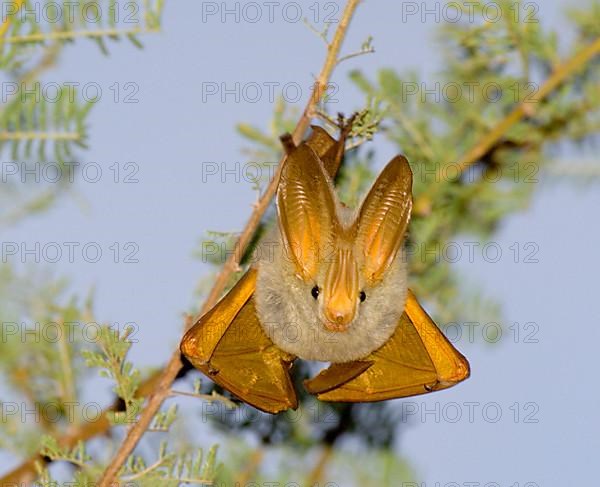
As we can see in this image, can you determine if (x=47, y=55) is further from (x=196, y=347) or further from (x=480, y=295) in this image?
(x=480, y=295)

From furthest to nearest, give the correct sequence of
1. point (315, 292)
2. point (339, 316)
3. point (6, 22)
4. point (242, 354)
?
point (242, 354) < point (315, 292) < point (339, 316) < point (6, 22)

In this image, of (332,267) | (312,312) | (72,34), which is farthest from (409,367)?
(72,34)

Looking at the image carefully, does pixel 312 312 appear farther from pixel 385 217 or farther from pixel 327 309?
pixel 385 217

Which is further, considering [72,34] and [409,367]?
[409,367]

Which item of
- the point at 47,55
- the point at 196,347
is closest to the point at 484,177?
the point at 196,347

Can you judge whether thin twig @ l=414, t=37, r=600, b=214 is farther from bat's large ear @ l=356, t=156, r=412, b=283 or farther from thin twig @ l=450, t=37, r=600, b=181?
bat's large ear @ l=356, t=156, r=412, b=283

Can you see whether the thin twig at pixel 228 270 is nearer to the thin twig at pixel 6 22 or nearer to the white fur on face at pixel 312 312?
the white fur on face at pixel 312 312

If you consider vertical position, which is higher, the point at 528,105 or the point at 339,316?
the point at 528,105

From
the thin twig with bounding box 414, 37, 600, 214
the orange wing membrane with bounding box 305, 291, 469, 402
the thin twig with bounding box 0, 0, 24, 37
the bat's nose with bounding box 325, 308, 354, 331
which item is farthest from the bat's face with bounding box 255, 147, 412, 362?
the thin twig with bounding box 0, 0, 24, 37
